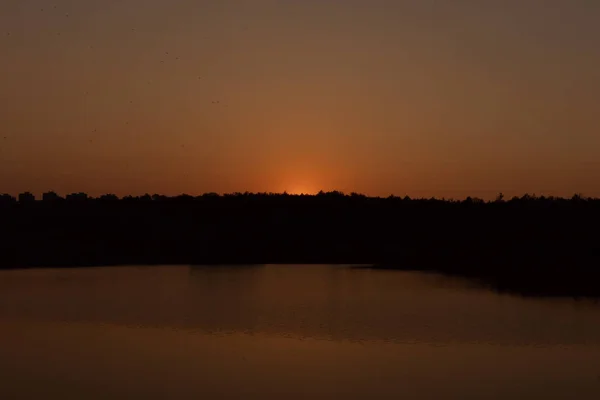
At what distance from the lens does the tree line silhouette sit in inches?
1768

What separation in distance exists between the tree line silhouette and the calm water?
11414mm

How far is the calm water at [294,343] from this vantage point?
15.4 m

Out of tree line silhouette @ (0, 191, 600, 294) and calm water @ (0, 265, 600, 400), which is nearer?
calm water @ (0, 265, 600, 400)

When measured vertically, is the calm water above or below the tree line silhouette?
below

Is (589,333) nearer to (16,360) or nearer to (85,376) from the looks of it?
(85,376)

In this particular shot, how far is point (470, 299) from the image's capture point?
2866cm

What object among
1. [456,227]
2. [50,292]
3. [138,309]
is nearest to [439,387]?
[138,309]

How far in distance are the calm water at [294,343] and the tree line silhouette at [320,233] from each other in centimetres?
1141

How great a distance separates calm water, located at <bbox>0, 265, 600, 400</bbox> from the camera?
1536 centimetres

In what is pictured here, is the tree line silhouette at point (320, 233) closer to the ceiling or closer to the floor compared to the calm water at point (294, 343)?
closer to the ceiling

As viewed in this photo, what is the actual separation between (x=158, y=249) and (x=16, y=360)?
39367 mm

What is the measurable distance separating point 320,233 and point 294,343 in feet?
143

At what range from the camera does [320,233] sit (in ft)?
207

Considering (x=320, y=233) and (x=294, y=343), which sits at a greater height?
(x=320, y=233)
